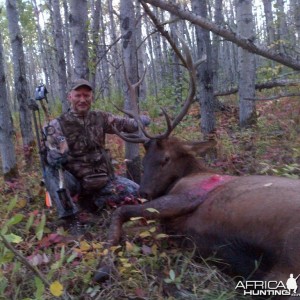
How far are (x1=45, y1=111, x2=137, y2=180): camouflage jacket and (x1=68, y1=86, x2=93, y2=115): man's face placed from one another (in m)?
0.10

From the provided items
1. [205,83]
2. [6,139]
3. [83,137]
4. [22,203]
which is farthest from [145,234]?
[6,139]

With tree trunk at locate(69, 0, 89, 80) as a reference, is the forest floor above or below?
below

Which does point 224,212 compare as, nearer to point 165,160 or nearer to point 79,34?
point 165,160

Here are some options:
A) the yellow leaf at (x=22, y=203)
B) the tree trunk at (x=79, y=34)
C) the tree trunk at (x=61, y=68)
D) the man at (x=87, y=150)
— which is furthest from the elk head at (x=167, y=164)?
the tree trunk at (x=61, y=68)

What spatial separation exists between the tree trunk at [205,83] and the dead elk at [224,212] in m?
2.14

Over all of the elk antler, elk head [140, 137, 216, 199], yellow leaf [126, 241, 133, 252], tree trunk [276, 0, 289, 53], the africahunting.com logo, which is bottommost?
the africahunting.com logo

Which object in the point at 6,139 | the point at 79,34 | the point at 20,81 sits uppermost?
the point at 79,34

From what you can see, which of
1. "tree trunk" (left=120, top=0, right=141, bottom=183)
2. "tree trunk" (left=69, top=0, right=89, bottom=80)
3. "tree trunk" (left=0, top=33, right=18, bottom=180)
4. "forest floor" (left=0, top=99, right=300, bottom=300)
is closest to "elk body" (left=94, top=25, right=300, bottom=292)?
"forest floor" (left=0, top=99, right=300, bottom=300)

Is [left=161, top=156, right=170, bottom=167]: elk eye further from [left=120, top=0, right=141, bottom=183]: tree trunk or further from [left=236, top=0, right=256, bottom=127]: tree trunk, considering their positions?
[left=236, top=0, right=256, bottom=127]: tree trunk

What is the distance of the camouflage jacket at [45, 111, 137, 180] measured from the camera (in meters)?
5.35

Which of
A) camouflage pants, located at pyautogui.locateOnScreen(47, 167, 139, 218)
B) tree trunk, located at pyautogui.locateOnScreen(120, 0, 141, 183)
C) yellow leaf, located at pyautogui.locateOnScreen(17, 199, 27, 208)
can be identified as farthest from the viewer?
tree trunk, located at pyautogui.locateOnScreen(120, 0, 141, 183)

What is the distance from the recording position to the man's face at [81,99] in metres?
5.43

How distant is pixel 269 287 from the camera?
308 centimetres

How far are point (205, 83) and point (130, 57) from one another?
4.44ft
